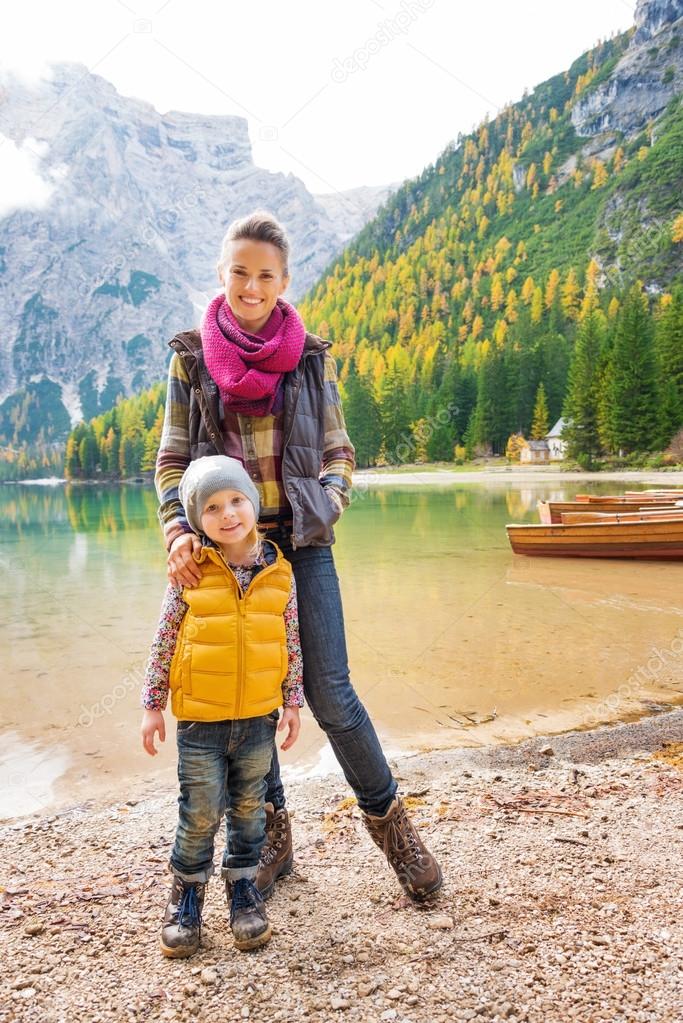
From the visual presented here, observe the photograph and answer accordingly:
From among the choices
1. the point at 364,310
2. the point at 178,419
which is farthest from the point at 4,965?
the point at 364,310

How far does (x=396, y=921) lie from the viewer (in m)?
2.30

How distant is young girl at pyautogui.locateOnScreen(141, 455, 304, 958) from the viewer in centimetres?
220

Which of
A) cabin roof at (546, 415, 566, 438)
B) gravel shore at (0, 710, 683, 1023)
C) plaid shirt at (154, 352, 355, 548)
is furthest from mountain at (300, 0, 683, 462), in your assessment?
plaid shirt at (154, 352, 355, 548)

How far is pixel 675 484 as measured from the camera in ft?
113

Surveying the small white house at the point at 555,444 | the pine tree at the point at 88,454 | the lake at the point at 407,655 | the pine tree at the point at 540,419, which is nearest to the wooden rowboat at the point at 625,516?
the lake at the point at 407,655

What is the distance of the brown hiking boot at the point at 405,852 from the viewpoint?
2400mm

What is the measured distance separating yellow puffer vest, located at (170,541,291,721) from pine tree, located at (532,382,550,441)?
216ft

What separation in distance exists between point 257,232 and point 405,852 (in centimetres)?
243

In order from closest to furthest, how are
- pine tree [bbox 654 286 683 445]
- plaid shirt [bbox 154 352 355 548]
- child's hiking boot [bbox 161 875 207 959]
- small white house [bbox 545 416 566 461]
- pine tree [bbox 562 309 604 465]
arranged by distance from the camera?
child's hiking boot [bbox 161 875 207 959] < plaid shirt [bbox 154 352 355 548] < pine tree [bbox 654 286 683 445] < pine tree [bbox 562 309 604 465] < small white house [bbox 545 416 566 461]

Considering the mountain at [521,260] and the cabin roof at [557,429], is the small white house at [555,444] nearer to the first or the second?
the cabin roof at [557,429]

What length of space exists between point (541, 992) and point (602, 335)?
61.4 meters

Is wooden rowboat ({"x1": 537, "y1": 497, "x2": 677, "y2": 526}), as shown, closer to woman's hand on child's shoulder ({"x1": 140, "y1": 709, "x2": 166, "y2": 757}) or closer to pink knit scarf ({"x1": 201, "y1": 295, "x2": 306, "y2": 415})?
pink knit scarf ({"x1": 201, "y1": 295, "x2": 306, "y2": 415})

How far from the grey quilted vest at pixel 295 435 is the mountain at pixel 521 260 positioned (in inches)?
1942

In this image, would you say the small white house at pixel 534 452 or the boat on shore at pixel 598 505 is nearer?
the boat on shore at pixel 598 505
